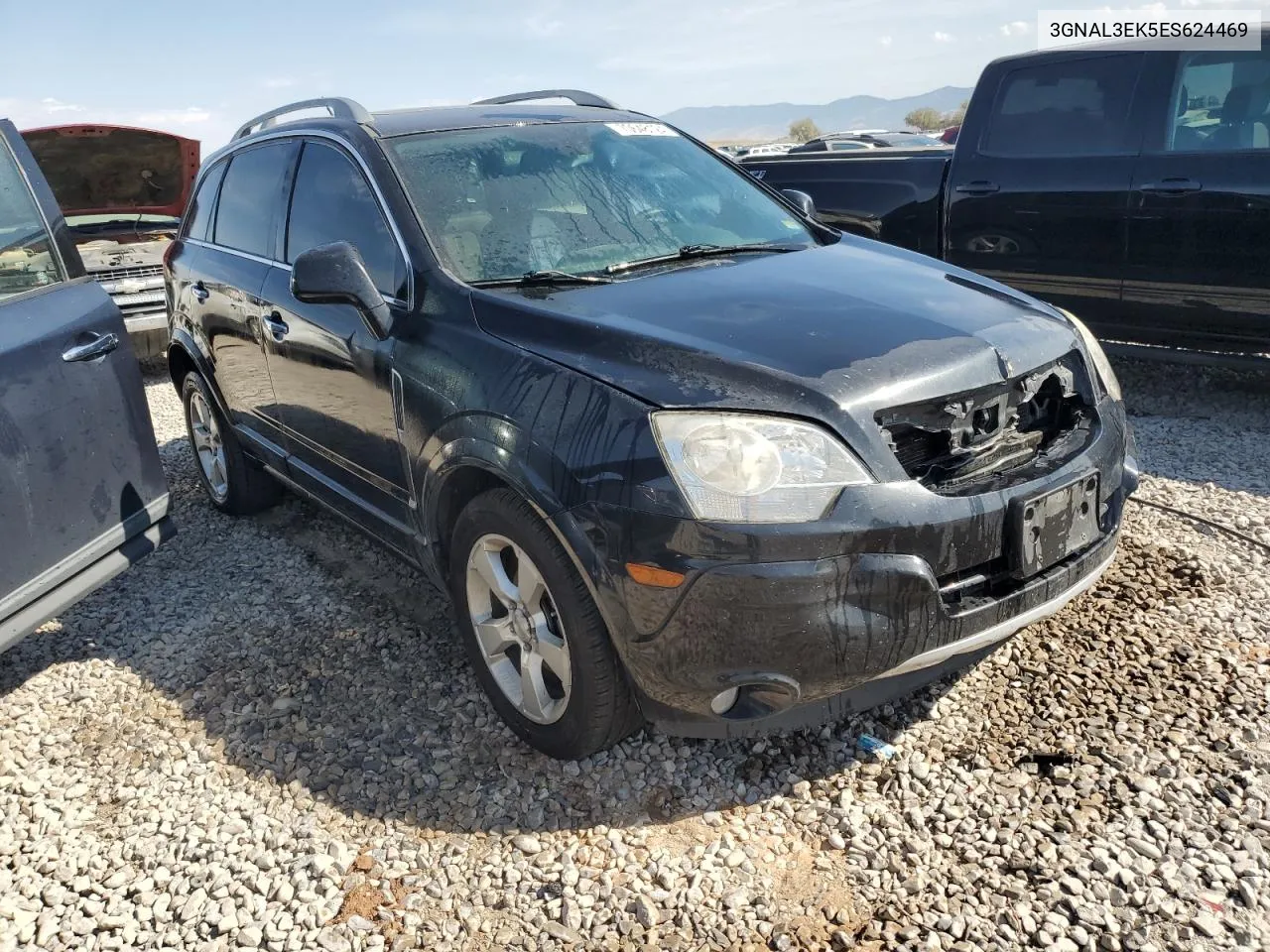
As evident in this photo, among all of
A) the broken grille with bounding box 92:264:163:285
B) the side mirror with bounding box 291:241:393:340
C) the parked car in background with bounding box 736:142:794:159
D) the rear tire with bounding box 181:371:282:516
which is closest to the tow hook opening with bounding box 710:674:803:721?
the side mirror with bounding box 291:241:393:340

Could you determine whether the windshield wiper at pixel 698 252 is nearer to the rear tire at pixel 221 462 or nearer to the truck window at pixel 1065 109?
the rear tire at pixel 221 462

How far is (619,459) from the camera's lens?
2217 millimetres

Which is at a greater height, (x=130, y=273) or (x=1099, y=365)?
(x=1099, y=365)

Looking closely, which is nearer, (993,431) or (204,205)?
(993,431)

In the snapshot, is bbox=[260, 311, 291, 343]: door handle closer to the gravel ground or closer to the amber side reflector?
the gravel ground

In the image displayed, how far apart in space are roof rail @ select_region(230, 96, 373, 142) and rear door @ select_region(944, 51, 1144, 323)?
3.79m

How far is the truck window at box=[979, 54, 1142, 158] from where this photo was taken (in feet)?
17.3

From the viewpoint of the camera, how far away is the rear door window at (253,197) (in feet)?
12.7

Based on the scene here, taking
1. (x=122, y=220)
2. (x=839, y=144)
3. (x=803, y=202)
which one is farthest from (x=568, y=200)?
(x=839, y=144)

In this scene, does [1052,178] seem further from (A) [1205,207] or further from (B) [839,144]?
(B) [839,144]

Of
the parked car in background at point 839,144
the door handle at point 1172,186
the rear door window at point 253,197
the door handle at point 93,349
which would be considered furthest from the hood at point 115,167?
the parked car in background at point 839,144

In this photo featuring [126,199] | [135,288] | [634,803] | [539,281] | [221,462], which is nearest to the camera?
[634,803]

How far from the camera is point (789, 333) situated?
247 cm

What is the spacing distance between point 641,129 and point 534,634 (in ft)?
7.04
